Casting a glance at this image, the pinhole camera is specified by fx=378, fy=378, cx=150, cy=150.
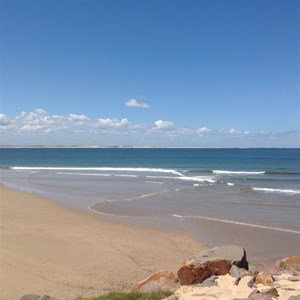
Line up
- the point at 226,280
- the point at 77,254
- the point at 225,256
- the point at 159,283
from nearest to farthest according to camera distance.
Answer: the point at 226,280 < the point at 159,283 < the point at 225,256 < the point at 77,254

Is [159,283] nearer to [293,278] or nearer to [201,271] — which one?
[201,271]

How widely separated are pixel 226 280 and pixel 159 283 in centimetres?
140

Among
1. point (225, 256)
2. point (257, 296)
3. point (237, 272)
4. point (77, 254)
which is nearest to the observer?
point (257, 296)

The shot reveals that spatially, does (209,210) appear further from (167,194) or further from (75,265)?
(75,265)

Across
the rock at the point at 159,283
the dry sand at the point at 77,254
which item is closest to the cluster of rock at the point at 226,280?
the rock at the point at 159,283

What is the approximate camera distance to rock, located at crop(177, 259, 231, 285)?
27.1ft

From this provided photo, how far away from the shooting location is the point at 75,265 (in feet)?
33.8

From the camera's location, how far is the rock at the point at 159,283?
7.84m

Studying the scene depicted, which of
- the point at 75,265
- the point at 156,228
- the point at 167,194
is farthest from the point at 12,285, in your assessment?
the point at 167,194

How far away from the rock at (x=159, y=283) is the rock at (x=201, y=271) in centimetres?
22

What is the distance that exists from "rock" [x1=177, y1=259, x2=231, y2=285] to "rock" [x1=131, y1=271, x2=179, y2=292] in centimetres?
22

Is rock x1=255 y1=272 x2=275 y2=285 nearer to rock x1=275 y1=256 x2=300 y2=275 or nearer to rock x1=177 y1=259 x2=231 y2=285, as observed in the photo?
rock x1=177 y1=259 x2=231 y2=285

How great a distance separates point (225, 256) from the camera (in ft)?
29.3

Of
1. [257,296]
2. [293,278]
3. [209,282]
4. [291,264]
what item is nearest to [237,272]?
[209,282]
